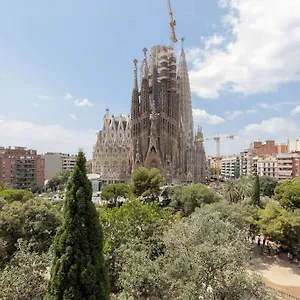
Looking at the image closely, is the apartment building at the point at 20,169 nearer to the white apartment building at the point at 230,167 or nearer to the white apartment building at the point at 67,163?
the white apartment building at the point at 67,163

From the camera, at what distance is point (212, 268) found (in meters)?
10.4

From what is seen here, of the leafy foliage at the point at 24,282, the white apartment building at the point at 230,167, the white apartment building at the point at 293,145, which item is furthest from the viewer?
the white apartment building at the point at 230,167

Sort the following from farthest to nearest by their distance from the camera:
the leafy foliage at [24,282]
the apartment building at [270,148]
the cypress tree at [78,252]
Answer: the apartment building at [270,148] < the leafy foliage at [24,282] < the cypress tree at [78,252]

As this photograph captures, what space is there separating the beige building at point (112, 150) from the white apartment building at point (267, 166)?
1351 inches

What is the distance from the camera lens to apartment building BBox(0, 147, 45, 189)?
234ft

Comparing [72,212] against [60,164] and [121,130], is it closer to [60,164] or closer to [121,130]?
[121,130]

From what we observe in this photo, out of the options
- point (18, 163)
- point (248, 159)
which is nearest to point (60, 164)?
point (18, 163)

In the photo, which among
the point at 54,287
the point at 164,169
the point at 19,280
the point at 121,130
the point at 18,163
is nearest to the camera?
the point at 54,287

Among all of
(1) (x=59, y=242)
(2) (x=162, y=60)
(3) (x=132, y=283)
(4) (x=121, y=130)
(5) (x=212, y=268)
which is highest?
(2) (x=162, y=60)

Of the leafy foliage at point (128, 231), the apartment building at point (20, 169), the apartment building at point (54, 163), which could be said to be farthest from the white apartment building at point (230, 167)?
the leafy foliage at point (128, 231)

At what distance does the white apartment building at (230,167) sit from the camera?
117m

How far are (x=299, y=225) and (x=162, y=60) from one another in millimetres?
53084

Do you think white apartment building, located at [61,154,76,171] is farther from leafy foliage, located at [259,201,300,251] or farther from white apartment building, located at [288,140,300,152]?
leafy foliage, located at [259,201,300,251]

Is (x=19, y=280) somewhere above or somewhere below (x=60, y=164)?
below
